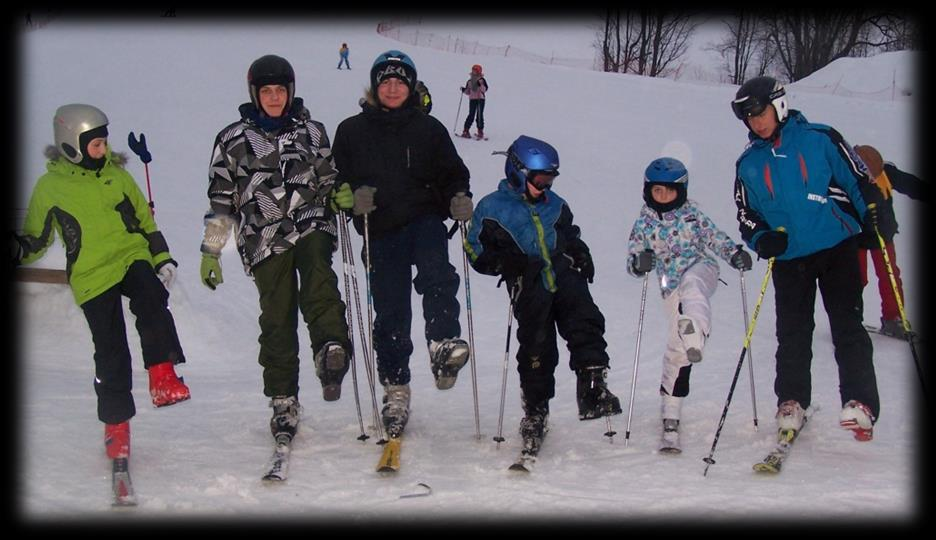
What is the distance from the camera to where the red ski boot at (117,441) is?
4562 millimetres

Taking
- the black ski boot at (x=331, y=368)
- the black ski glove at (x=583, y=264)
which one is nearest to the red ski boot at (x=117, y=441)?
the black ski boot at (x=331, y=368)

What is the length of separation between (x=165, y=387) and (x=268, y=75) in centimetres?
181

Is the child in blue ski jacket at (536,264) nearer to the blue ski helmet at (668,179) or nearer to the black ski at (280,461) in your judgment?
the blue ski helmet at (668,179)

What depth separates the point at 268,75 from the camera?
495cm

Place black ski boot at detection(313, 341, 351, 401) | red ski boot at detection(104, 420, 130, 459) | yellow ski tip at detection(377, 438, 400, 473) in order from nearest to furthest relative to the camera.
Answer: red ski boot at detection(104, 420, 130, 459) → black ski boot at detection(313, 341, 351, 401) → yellow ski tip at detection(377, 438, 400, 473)

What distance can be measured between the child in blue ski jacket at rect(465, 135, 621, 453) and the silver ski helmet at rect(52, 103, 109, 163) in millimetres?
2136

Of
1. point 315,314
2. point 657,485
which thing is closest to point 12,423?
point 315,314

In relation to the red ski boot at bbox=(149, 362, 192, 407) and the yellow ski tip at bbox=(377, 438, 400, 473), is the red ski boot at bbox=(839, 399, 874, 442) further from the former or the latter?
the red ski boot at bbox=(149, 362, 192, 407)

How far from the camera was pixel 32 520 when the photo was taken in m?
4.01

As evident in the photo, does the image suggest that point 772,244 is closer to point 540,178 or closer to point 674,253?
point 674,253

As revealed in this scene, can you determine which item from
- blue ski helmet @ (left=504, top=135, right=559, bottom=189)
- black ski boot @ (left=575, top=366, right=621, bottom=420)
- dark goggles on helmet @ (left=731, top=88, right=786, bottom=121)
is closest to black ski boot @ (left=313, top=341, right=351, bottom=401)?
black ski boot @ (left=575, top=366, right=621, bottom=420)

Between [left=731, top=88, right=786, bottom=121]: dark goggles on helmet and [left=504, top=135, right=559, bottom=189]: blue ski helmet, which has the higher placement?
[left=731, top=88, right=786, bottom=121]: dark goggles on helmet

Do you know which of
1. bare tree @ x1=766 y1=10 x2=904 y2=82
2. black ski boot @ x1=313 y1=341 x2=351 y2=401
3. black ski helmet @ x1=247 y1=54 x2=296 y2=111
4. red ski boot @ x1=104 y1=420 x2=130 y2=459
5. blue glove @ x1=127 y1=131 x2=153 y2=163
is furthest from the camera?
bare tree @ x1=766 y1=10 x2=904 y2=82

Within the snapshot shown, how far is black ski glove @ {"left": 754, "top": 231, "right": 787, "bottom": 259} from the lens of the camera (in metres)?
4.97
